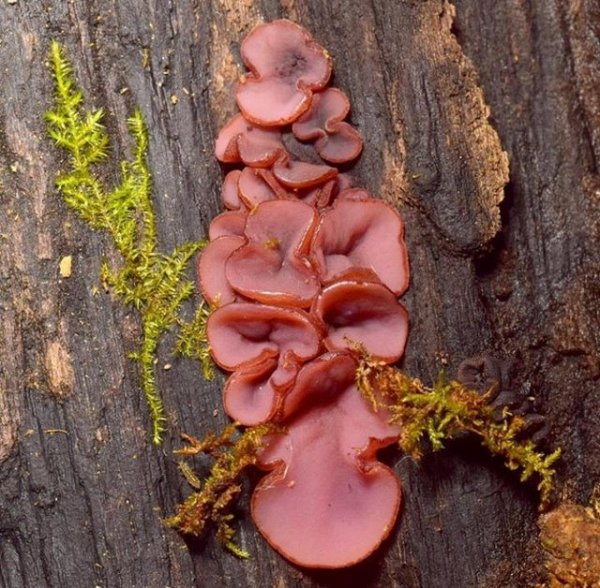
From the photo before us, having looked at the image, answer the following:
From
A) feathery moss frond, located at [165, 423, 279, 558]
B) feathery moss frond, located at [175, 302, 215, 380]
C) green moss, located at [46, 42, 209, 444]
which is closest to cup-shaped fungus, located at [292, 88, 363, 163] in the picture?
green moss, located at [46, 42, 209, 444]

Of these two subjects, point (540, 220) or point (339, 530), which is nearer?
point (339, 530)

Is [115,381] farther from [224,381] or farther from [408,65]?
[408,65]

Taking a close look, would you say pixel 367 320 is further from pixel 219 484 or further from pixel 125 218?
pixel 125 218

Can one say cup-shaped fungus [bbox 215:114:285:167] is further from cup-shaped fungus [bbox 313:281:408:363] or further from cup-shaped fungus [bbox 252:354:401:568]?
cup-shaped fungus [bbox 252:354:401:568]

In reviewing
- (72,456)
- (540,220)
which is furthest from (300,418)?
(540,220)

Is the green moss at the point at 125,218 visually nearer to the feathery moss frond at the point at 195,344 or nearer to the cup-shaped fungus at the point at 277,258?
the feathery moss frond at the point at 195,344

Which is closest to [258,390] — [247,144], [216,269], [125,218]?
[216,269]
